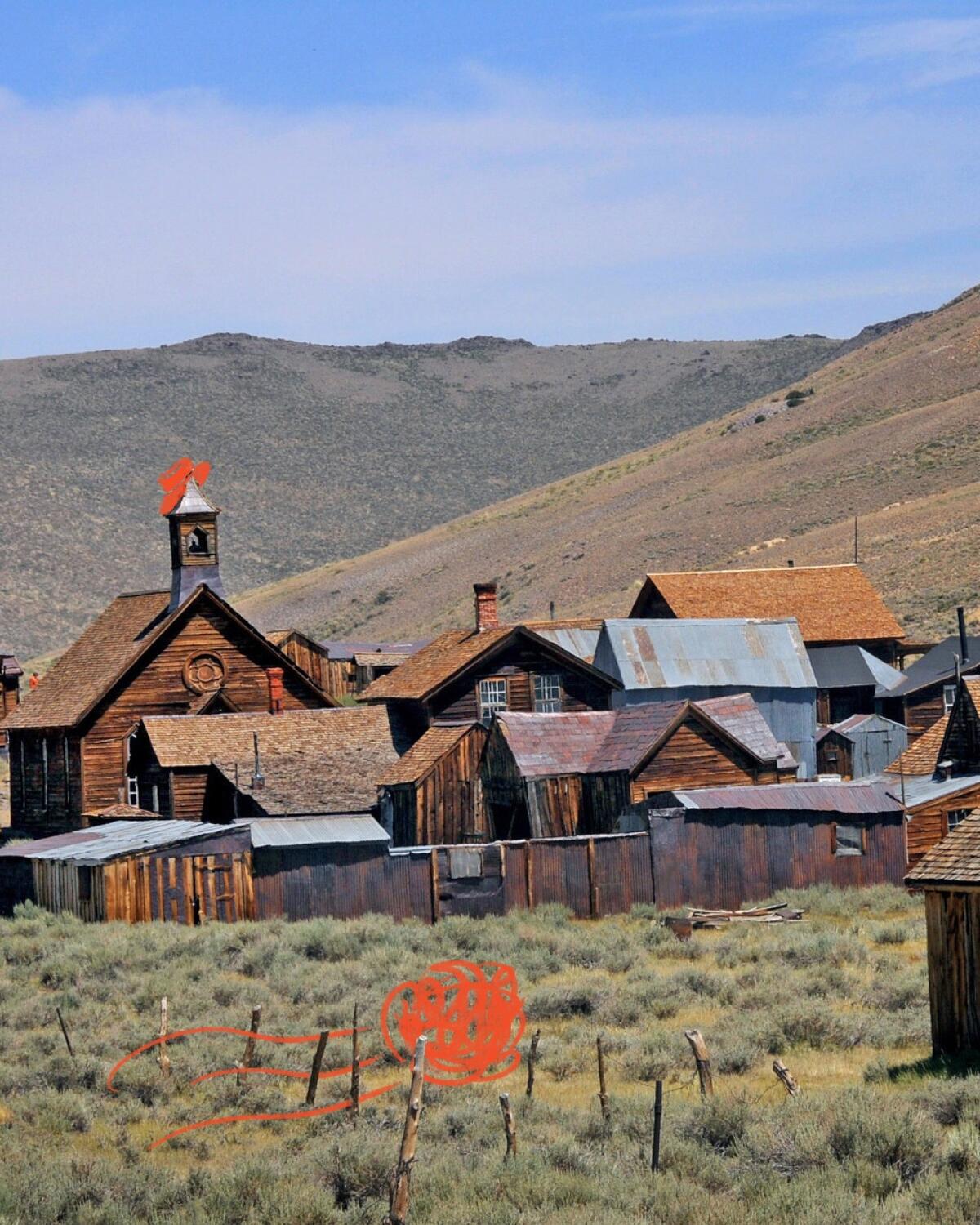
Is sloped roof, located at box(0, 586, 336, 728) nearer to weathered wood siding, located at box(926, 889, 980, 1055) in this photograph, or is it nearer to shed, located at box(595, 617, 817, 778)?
shed, located at box(595, 617, 817, 778)

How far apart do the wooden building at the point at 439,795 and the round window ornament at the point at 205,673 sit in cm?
689

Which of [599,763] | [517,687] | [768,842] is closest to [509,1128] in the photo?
[768,842]

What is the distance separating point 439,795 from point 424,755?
1015mm

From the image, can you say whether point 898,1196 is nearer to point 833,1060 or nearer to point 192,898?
point 833,1060

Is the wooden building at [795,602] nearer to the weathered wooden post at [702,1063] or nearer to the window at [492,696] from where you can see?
the window at [492,696]

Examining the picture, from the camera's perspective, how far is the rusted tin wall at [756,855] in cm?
3384

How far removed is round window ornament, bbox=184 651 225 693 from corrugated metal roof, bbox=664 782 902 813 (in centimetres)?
1372

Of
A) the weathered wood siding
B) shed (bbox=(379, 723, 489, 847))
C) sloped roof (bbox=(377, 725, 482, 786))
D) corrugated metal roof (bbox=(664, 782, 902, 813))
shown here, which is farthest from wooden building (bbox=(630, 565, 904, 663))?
the weathered wood siding

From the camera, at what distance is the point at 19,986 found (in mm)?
26859

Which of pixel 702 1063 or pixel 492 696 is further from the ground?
pixel 492 696

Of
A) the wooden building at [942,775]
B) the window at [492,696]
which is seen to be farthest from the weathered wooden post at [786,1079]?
the window at [492,696]

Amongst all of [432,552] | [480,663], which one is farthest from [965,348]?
[480,663]

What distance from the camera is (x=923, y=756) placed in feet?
127

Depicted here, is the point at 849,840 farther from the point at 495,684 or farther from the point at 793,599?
the point at 793,599
